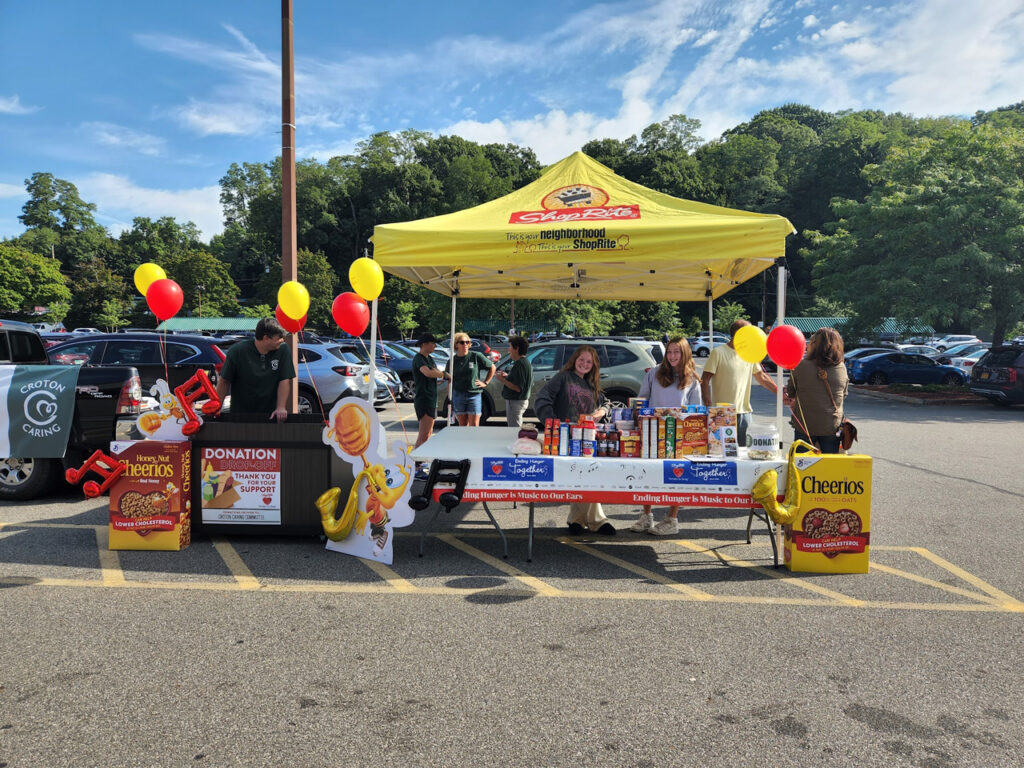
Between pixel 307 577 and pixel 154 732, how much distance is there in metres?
1.96

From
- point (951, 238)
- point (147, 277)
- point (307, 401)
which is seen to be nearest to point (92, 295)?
point (307, 401)

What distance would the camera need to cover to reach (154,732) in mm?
2842

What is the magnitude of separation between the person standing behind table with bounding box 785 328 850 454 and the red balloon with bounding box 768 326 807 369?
632 mm

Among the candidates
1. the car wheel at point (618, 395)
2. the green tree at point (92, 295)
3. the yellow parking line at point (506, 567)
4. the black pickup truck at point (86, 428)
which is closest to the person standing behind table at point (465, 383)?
the yellow parking line at point (506, 567)

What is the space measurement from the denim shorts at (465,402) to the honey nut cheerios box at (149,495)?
144 inches

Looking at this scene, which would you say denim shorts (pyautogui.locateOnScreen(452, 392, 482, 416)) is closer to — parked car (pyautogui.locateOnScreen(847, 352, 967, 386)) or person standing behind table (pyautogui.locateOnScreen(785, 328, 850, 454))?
person standing behind table (pyautogui.locateOnScreen(785, 328, 850, 454))

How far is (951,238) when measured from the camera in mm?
19609

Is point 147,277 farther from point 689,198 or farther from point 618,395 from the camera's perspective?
point 689,198

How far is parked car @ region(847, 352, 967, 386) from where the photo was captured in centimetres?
2250

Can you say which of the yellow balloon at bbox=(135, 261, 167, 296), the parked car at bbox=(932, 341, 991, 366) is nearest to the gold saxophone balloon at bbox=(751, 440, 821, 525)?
the yellow balloon at bbox=(135, 261, 167, 296)

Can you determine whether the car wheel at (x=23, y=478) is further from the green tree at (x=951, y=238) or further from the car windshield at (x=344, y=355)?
the green tree at (x=951, y=238)

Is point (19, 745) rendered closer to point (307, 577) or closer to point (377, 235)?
point (307, 577)

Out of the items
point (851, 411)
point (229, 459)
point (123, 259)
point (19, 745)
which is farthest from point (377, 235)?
point (123, 259)

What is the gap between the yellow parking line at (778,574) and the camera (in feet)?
14.7
